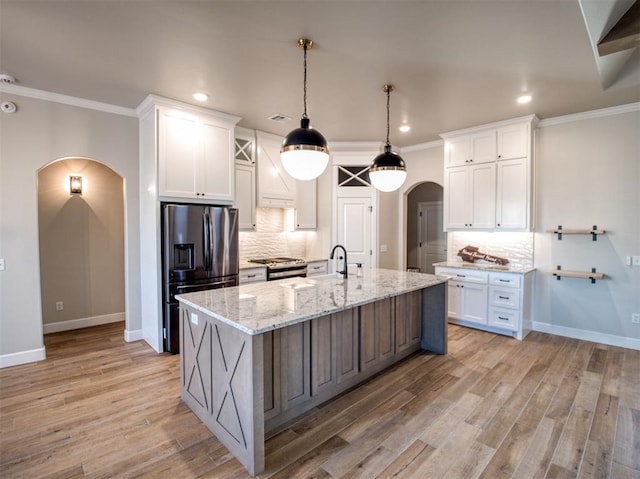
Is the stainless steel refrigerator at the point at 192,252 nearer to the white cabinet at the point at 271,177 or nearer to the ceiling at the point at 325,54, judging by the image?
the white cabinet at the point at 271,177

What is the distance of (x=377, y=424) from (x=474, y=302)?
9.23 ft

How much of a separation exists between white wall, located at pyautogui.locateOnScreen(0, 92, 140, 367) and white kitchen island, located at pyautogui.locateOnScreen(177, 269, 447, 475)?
6.98 ft

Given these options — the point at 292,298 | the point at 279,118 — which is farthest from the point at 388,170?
the point at 279,118

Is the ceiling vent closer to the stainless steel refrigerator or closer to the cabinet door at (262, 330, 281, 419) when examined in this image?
the stainless steel refrigerator

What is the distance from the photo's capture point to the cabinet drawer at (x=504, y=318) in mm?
4219

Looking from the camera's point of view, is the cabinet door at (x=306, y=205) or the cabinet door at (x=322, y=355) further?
the cabinet door at (x=306, y=205)

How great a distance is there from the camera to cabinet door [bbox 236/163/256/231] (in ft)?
15.3

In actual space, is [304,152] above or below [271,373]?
above

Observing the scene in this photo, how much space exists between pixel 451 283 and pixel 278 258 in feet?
8.90

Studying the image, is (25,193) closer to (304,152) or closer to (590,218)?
(304,152)

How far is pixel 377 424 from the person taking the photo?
7.93 feet

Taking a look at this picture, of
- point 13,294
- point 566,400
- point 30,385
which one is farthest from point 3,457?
point 566,400

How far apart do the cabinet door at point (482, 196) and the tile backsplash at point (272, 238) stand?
275 cm

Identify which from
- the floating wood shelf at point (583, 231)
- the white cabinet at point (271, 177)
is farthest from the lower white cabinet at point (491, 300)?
the white cabinet at point (271, 177)
